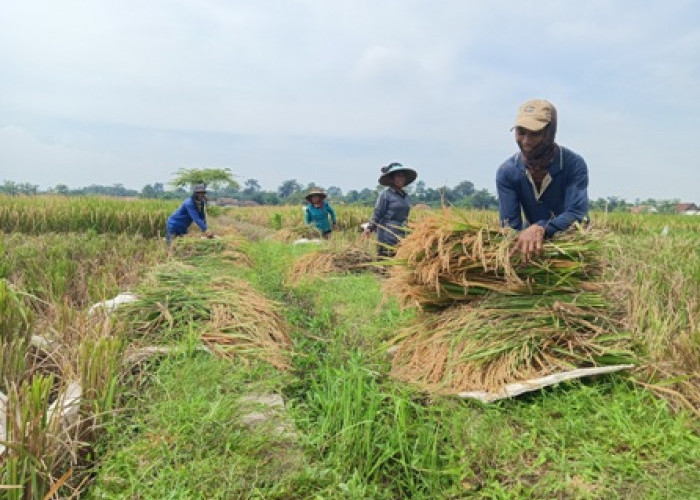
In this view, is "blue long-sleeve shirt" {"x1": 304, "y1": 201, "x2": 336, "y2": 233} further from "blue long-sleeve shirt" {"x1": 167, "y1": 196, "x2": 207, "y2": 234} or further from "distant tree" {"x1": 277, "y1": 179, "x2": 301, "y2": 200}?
"distant tree" {"x1": 277, "y1": 179, "x2": 301, "y2": 200}

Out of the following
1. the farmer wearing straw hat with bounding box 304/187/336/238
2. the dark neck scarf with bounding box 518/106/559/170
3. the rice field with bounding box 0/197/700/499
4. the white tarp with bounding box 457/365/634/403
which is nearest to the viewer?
the rice field with bounding box 0/197/700/499

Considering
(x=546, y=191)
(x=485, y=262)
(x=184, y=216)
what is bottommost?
(x=485, y=262)

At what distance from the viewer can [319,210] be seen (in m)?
9.09

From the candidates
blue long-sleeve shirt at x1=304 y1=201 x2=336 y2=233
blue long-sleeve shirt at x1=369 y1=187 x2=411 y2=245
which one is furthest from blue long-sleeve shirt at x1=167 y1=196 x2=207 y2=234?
blue long-sleeve shirt at x1=369 y1=187 x2=411 y2=245

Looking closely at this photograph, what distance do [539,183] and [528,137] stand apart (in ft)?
1.39

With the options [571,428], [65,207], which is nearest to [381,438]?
[571,428]

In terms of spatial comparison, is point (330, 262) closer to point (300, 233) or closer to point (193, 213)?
point (193, 213)

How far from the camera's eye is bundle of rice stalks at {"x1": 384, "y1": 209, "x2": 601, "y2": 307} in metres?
2.70

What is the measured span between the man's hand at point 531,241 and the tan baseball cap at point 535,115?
0.57 metres

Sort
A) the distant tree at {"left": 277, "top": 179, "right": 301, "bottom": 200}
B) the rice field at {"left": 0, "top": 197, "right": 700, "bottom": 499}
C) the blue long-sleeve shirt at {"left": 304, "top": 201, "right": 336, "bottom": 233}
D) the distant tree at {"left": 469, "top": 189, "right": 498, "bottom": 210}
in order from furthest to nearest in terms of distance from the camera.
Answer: the distant tree at {"left": 277, "top": 179, "right": 301, "bottom": 200} < the blue long-sleeve shirt at {"left": 304, "top": 201, "right": 336, "bottom": 233} < the distant tree at {"left": 469, "top": 189, "right": 498, "bottom": 210} < the rice field at {"left": 0, "top": 197, "right": 700, "bottom": 499}

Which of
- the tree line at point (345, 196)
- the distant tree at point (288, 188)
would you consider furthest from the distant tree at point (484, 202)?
the distant tree at point (288, 188)

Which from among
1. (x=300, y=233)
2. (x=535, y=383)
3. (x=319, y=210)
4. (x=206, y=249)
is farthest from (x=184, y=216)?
(x=535, y=383)

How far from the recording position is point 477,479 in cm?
193

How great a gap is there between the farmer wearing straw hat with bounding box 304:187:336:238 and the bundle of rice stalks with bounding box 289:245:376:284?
1.99m
